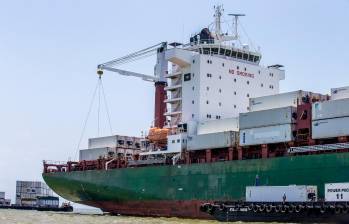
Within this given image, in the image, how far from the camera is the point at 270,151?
3562 cm

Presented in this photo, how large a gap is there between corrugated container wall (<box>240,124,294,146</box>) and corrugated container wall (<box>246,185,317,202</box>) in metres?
2.90

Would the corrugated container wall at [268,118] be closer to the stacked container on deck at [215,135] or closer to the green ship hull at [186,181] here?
Result: the stacked container on deck at [215,135]

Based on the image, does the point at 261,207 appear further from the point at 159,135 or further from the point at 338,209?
the point at 159,135

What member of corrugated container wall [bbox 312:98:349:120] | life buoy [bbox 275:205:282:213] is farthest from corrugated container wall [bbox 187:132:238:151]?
life buoy [bbox 275:205:282:213]

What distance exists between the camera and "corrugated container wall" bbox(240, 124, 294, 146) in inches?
1341

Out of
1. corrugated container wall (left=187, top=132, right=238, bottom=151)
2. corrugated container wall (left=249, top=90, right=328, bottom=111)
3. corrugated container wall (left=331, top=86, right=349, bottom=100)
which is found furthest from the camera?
corrugated container wall (left=187, top=132, right=238, bottom=151)

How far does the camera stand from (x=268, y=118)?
115ft

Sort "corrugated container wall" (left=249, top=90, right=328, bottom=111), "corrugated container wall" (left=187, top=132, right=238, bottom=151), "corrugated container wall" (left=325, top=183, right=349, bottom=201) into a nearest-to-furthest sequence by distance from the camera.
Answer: "corrugated container wall" (left=325, top=183, right=349, bottom=201) → "corrugated container wall" (left=249, top=90, right=328, bottom=111) → "corrugated container wall" (left=187, top=132, right=238, bottom=151)

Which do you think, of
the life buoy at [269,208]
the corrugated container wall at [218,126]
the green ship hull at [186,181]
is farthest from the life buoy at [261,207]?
the corrugated container wall at [218,126]

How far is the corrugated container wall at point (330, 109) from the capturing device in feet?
102

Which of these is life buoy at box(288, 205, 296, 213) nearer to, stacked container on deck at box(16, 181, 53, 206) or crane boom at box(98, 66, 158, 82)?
crane boom at box(98, 66, 158, 82)

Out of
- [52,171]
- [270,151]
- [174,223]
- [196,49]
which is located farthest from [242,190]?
[52,171]

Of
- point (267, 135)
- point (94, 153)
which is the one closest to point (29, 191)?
point (94, 153)

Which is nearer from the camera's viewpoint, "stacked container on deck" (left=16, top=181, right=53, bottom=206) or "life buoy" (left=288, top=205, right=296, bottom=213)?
"life buoy" (left=288, top=205, right=296, bottom=213)
